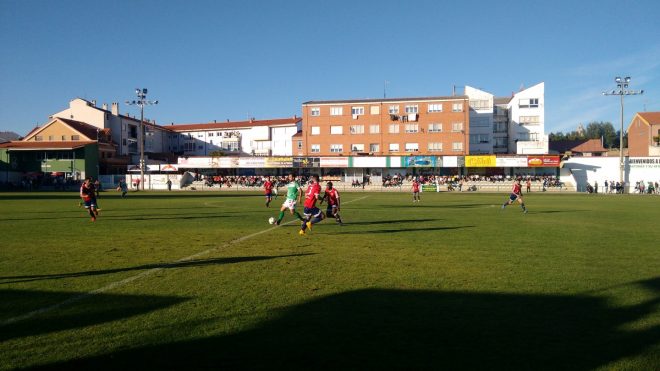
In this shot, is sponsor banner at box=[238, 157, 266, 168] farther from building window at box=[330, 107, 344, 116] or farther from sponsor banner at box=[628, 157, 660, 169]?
sponsor banner at box=[628, 157, 660, 169]

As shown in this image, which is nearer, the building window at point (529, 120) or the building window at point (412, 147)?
the building window at point (412, 147)

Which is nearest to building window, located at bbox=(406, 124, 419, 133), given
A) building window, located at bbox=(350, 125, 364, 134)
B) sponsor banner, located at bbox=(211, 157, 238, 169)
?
building window, located at bbox=(350, 125, 364, 134)

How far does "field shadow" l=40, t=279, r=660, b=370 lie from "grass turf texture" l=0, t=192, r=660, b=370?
0.02 m

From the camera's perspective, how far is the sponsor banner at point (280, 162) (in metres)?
73.8

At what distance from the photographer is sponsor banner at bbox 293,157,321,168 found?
73062 mm

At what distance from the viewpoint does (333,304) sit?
6.72 meters

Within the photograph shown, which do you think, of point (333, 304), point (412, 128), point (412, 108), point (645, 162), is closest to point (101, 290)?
point (333, 304)

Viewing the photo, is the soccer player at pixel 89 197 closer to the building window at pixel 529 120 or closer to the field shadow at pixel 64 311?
the field shadow at pixel 64 311

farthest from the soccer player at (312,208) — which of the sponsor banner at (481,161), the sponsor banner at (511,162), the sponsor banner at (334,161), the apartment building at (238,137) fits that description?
the apartment building at (238,137)

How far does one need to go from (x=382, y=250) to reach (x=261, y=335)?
21.8 ft

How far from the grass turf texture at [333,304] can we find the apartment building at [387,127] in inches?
2478

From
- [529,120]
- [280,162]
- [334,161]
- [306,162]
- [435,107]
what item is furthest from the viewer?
[529,120]

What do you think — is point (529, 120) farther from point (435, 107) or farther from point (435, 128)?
point (435, 128)

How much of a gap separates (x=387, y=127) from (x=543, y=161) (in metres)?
24.1
